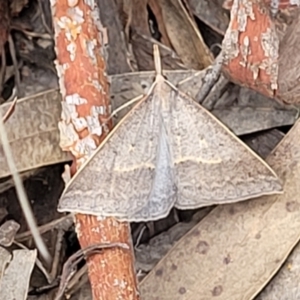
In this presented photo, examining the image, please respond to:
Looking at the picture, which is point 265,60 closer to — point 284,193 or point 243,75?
point 243,75

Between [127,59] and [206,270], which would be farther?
[127,59]

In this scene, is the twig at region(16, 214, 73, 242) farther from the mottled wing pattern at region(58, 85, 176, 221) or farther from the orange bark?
the orange bark

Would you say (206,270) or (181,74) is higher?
(181,74)

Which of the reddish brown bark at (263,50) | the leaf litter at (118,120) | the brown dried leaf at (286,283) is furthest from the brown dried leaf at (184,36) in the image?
the brown dried leaf at (286,283)

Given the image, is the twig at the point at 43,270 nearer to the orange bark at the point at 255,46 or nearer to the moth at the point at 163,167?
the moth at the point at 163,167

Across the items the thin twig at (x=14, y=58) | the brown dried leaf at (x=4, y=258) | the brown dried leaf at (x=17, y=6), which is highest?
the brown dried leaf at (x=17, y=6)

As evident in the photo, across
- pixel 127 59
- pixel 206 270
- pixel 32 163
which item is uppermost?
pixel 127 59

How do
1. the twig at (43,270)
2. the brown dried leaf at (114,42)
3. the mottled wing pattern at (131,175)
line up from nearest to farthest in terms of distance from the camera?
the mottled wing pattern at (131,175), the twig at (43,270), the brown dried leaf at (114,42)

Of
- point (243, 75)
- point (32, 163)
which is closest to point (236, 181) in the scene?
point (243, 75)
